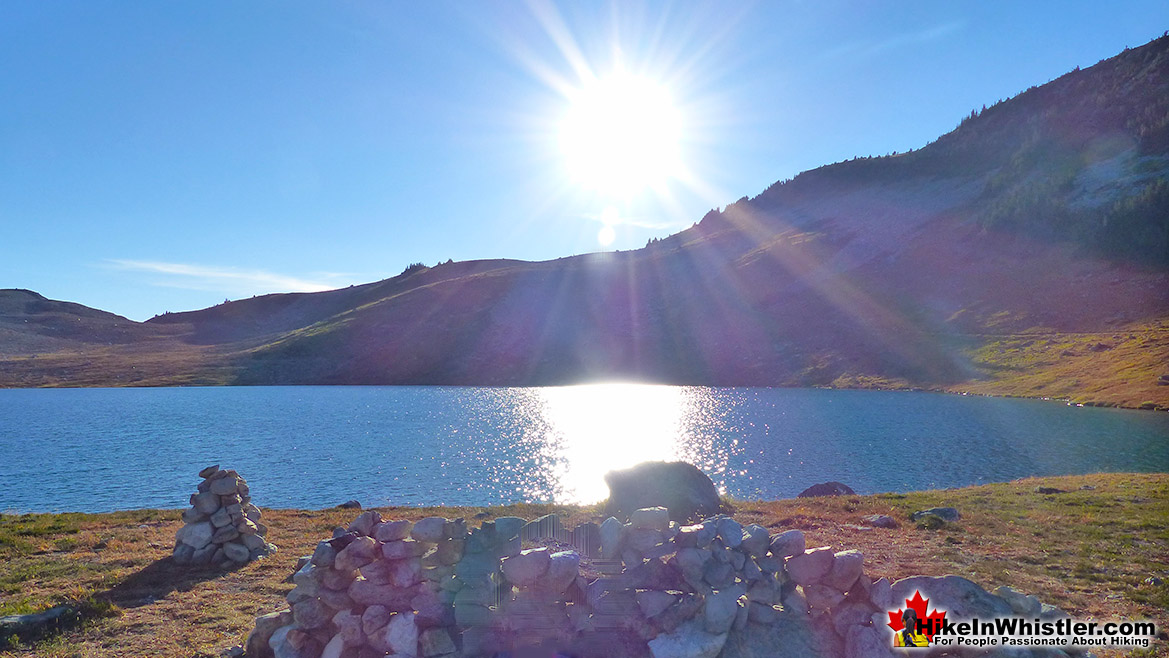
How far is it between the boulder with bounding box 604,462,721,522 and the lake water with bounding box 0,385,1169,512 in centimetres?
1700

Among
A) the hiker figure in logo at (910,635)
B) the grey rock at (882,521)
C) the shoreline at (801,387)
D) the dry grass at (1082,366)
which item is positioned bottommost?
the grey rock at (882,521)

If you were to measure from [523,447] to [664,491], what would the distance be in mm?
43644

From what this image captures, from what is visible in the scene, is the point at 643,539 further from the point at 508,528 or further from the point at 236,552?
the point at 236,552

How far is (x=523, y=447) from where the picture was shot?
69.6 m

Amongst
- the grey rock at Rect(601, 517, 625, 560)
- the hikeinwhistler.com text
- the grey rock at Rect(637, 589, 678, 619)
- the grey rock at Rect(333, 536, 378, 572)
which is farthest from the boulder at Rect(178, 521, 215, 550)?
the hikeinwhistler.com text

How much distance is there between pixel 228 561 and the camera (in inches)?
797

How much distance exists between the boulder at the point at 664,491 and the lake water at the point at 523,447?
55.8 ft

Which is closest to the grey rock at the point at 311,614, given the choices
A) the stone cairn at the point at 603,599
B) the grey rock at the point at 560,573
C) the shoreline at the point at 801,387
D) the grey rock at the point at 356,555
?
the stone cairn at the point at 603,599

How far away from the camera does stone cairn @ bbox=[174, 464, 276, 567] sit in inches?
798

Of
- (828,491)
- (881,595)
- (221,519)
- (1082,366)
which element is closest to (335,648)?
(881,595)

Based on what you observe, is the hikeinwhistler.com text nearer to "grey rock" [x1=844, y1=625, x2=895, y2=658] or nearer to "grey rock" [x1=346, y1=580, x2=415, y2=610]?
"grey rock" [x1=844, y1=625, x2=895, y2=658]

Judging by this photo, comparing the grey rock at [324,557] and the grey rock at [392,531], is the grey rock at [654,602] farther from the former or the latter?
the grey rock at [324,557]

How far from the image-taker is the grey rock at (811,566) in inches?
481

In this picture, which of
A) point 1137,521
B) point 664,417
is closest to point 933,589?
point 1137,521
